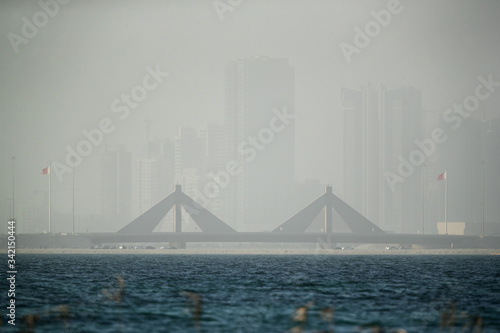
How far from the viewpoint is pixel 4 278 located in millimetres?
87438

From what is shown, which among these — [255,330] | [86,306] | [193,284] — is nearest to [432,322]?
[255,330]

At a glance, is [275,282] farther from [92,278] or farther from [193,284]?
[92,278]

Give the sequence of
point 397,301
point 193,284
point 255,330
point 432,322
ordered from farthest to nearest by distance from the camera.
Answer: point 193,284, point 397,301, point 432,322, point 255,330

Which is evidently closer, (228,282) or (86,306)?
(86,306)

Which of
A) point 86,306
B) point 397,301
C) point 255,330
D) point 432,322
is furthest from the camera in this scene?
Result: point 397,301

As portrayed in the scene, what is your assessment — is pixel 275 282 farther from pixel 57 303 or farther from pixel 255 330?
pixel 255 330

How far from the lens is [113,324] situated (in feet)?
153

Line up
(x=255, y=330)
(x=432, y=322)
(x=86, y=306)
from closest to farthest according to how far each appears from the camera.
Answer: (x=255, y=330)
(x=432, y=322)
(x=86, y=306)

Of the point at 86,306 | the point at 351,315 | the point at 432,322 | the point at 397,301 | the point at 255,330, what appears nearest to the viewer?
the point at 255,330

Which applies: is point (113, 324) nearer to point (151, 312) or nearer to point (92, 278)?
point (151, 312)

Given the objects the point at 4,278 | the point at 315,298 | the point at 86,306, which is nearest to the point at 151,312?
the point at 86,306

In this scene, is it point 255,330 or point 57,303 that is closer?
point 255,330

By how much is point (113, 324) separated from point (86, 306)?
990 centimetres

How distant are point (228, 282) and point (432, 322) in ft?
123
